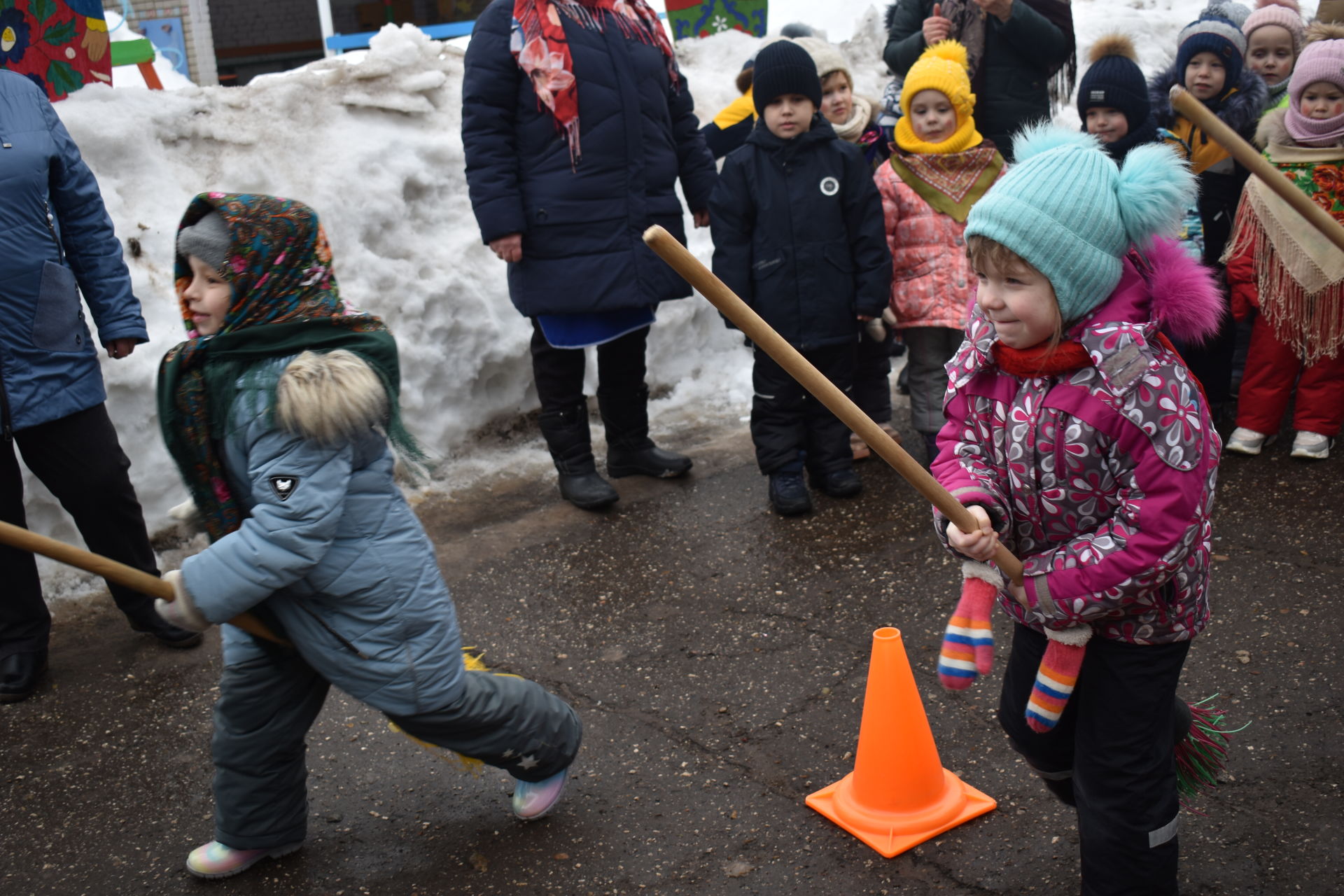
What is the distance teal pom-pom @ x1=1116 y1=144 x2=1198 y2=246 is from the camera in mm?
2156

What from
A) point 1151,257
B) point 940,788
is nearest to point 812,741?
point 940,788

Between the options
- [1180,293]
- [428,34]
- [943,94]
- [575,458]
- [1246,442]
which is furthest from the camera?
[428,34]

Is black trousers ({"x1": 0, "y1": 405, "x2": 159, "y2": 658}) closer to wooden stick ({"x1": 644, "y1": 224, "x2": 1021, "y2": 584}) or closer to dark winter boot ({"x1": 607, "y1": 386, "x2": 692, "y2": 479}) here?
dark winter boot ({"x1": 607, "y1": 386, "x2": 692, "y2": 479})

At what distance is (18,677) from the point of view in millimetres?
3916

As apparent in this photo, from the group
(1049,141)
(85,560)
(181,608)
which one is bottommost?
(181,608)

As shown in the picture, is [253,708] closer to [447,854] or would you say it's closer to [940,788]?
[447,854]

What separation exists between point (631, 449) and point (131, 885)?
10.0 ft

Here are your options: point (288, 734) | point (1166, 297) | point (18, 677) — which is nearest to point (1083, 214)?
point (1166, 297)

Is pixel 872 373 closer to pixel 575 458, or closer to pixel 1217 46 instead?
pixel 575 458

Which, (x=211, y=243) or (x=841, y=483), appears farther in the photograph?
(x=841, y=483)

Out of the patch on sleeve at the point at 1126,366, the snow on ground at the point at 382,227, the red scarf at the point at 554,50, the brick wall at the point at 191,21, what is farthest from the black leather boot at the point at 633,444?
the brick wall at the point at 191,21

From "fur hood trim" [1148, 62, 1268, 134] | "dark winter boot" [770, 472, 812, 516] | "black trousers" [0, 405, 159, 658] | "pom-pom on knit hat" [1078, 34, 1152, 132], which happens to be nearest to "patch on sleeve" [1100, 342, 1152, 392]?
"dark winter boot" [770, 472, 812, 516]

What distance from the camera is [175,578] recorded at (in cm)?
260

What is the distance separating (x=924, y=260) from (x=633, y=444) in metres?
1.52
